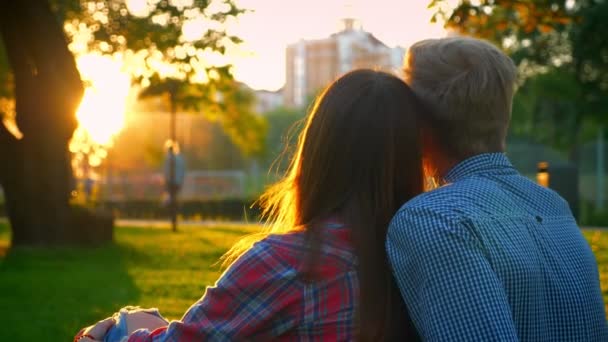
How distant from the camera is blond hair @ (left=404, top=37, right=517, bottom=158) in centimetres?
257

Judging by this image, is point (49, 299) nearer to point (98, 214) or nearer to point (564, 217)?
point (98, 214)

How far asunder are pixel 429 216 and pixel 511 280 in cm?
25

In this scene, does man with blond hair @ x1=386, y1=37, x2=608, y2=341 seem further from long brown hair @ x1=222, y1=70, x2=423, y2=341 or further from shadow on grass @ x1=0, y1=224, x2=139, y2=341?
shadow on grass @ x1=0, y1=224, x2=139, y2=341

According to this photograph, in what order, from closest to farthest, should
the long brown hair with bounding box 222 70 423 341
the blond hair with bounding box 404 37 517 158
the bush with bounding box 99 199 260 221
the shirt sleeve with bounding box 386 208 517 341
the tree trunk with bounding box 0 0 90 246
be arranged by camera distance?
1. the shirt sleeve with bounding box 386 208 517 341
2. the long brown hair with bounding box 222 70 423 341
3. the blond hair with bounding box 404 37 517 158
4. the tree trunk with bounding box 0 0 90 246
5. the bush with bounding box 99 199 260 221

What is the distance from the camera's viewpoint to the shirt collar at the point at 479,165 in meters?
2.64

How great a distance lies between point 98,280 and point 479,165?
7171 millimetres

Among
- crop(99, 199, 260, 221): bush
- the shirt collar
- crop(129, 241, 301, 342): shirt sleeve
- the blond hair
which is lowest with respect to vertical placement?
crop(99, 199, 260, 221): bush

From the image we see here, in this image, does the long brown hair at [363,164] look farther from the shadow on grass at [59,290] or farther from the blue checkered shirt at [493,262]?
the shadow on grass at [59,290]

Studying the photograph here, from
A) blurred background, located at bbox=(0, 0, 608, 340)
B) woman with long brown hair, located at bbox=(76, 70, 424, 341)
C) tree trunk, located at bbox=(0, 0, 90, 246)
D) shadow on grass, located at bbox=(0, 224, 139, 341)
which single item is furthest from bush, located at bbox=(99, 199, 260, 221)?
woman with long brown hair, located at bbox=(76, 70, 424, 341)

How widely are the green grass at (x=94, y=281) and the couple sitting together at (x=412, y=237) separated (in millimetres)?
4118

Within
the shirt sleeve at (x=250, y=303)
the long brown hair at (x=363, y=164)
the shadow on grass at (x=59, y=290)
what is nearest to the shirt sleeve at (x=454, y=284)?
the long brown hair at (x=363, y=164)

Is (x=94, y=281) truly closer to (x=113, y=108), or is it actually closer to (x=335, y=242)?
(x=335, y=242)

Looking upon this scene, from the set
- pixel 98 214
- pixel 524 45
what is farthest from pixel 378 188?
pixel 524 45

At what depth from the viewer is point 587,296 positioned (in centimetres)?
259
